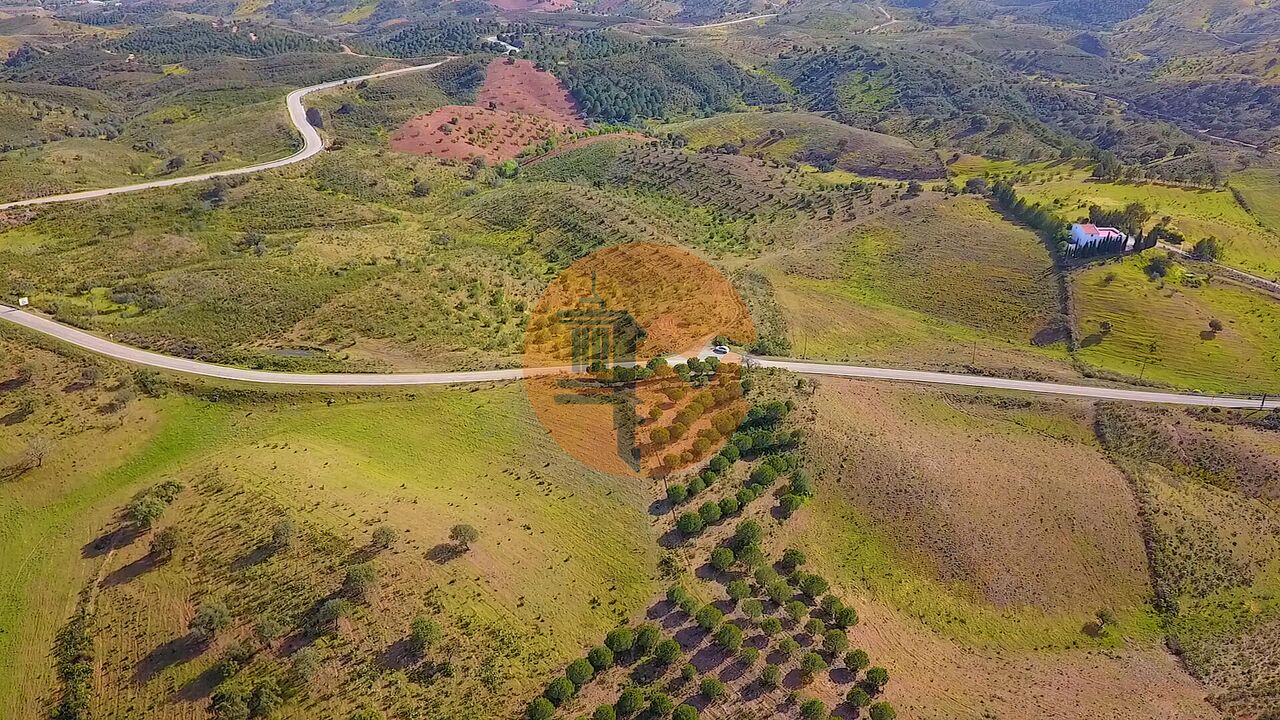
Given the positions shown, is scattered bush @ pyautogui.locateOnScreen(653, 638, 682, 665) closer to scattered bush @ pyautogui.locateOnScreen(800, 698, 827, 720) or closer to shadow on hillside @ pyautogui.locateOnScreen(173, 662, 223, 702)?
scattered bush @ pyautogui.locateOnScreen(800, 698, 827, 720)

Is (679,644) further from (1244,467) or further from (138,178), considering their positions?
(138,178)

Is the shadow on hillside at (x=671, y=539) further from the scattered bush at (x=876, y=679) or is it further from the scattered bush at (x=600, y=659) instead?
the scattered bush at (x=876, y=679)

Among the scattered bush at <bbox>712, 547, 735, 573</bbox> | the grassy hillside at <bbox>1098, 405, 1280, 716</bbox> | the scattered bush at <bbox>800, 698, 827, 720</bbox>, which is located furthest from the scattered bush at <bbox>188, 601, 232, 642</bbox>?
→ the grassy hillside at <bbox>1098, 405, 1280, 716</bbox>

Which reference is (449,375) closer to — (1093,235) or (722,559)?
(722,559)

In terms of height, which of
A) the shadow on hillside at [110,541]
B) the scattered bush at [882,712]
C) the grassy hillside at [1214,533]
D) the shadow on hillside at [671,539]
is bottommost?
the grassy hillside at [1214,533]

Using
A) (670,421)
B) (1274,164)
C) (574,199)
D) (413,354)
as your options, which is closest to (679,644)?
(670,421)

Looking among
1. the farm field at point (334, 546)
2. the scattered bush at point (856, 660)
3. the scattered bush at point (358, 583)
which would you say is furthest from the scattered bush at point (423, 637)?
the scattered bush at point (856, 660)
